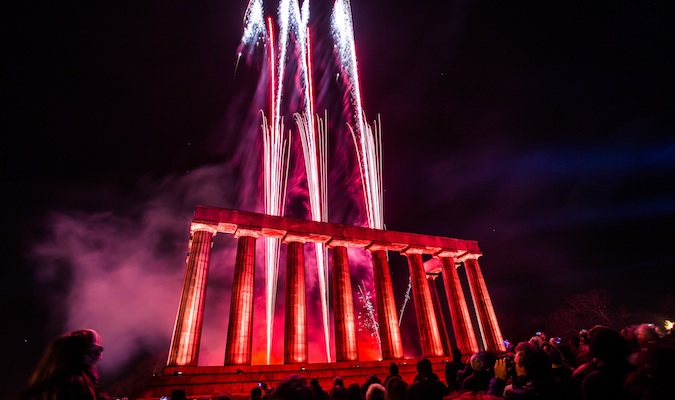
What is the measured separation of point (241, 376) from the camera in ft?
71.8

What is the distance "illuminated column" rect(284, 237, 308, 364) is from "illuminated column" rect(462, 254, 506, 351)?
21.8 meters

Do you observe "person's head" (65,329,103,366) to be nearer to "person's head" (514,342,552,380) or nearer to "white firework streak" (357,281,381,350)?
"person's head" (514,342,552,380)

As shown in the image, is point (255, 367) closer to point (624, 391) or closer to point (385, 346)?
point (385, 346)

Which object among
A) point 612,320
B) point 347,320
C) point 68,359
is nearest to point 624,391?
point 68,359

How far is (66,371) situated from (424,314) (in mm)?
33175

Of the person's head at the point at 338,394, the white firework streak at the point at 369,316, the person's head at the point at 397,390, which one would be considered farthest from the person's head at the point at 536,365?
the white firework streak at the point at 369,316

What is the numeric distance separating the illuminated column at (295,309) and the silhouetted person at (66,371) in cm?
2402

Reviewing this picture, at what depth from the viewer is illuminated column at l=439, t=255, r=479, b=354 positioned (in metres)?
34.2

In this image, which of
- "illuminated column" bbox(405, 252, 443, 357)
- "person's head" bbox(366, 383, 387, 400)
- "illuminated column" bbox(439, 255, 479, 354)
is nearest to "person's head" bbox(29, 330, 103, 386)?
"person's head" bbox(366, 383, 387, 400)

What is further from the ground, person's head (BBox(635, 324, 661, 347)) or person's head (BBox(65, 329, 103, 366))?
person's head (BBox(65, 329, 103, 366))

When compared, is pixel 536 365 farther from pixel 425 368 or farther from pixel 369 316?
pixel 369 316

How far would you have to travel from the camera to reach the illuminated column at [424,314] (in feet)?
103

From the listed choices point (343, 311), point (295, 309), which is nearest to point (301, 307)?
point (295, 309)

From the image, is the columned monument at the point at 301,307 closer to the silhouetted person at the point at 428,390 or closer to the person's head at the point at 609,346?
the silhouetted person at the point at 428,390
